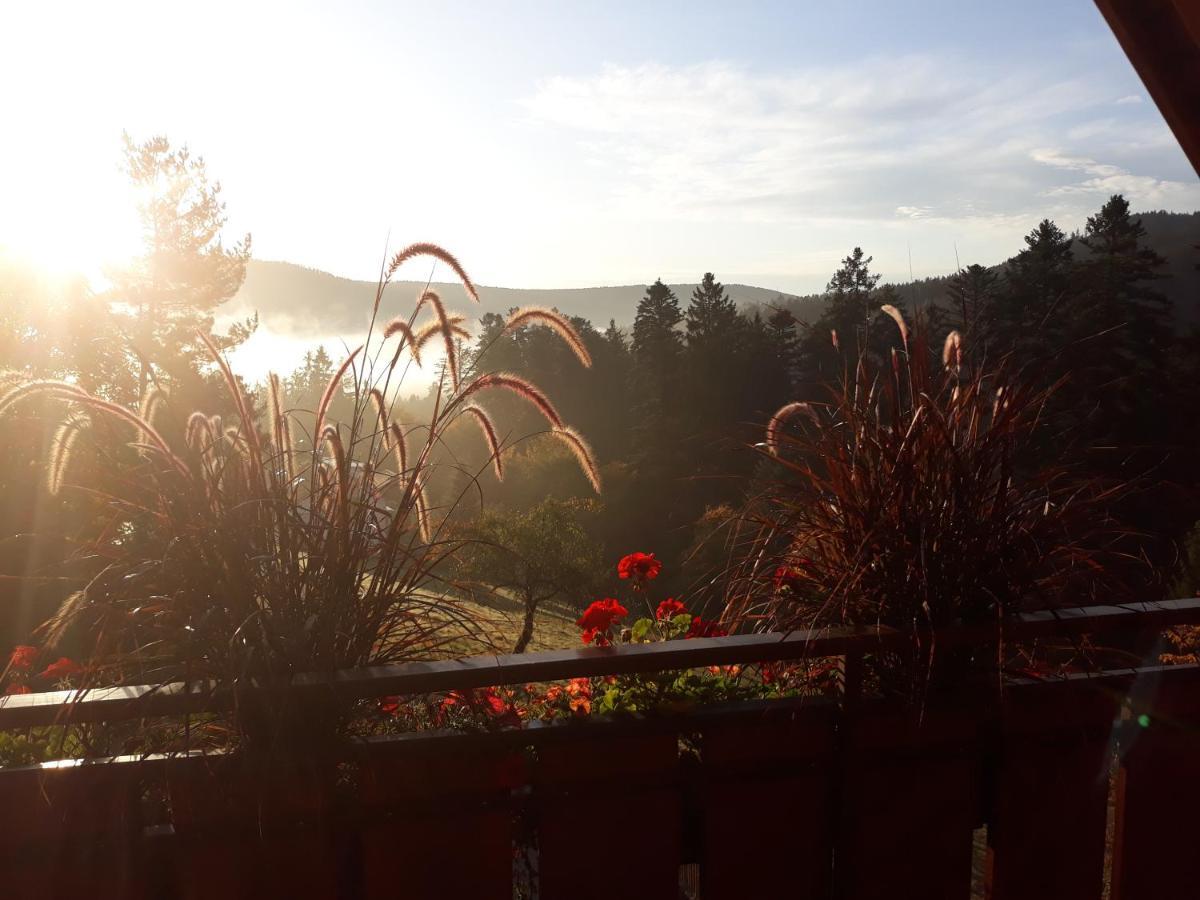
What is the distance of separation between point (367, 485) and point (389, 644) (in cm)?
28

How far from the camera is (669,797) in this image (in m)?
1.59

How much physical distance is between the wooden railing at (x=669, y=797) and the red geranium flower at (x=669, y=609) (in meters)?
0.70

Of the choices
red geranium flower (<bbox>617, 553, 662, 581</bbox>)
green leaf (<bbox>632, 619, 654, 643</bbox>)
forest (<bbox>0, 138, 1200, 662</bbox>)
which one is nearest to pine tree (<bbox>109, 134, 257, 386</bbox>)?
forest (<bbox>0, 138, 1200, 662</bbox>)

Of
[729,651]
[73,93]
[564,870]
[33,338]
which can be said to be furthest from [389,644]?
[33,338]

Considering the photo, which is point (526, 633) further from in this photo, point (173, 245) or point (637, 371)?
point (637, 371)

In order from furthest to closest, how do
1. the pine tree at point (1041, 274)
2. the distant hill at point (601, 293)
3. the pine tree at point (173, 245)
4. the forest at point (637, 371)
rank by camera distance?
the pine tree at point (1041, 274)
the pine tree at point (173, 245)
the forest at point (637, 371)
the distant hill at point (601, 293)

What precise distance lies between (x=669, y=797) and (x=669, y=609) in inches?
36.4

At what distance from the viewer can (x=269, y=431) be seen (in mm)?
→ 1840

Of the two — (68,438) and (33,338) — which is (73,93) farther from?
(33,338)

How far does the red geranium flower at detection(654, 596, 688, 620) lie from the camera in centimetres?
247

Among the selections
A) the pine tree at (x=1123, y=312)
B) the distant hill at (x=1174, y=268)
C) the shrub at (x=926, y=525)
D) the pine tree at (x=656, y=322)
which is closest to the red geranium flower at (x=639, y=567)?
the shrub at (x=926, y=525)

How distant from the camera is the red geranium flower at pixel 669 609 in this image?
2471mm

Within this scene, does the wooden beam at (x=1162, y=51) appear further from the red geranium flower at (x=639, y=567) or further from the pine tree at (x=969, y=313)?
the red geranium flower at (x=639, y=567)

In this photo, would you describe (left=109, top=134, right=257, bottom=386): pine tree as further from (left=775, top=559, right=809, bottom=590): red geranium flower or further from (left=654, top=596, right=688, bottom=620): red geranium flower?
(left=775, top=559, right=809, bottom=590): red geranium flower
